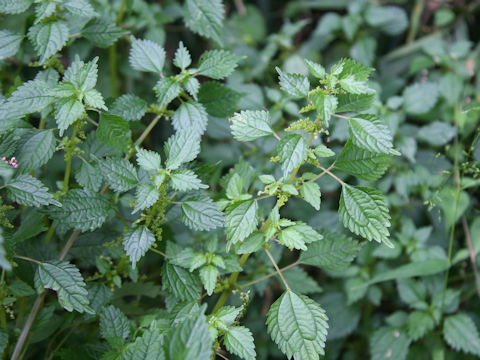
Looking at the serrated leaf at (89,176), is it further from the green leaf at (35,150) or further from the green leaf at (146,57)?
the green leaf at (146,57)

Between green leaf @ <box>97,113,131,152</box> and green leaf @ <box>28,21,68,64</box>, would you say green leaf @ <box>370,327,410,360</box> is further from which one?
green leaf @ <box>28,21,68,64</box>

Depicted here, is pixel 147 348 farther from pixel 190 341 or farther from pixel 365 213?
pixel 365 213

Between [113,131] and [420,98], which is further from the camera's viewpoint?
[420,98]

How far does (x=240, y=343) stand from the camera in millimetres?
870

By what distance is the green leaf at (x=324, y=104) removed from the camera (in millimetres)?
877

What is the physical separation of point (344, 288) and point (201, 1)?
1073 mm

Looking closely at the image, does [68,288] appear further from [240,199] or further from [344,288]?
[344,288]

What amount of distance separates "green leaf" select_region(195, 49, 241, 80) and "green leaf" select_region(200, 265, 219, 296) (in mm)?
450

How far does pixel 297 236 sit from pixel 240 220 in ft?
0.40

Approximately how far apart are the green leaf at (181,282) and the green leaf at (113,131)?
0.31 metres

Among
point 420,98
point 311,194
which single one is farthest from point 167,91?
point 420,98

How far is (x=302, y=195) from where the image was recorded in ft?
3.03

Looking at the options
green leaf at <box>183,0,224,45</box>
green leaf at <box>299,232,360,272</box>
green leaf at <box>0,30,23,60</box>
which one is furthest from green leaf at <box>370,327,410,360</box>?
green leaf at <box>0,30,23,60</box>

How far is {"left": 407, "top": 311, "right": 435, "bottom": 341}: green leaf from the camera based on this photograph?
4.49 feet
